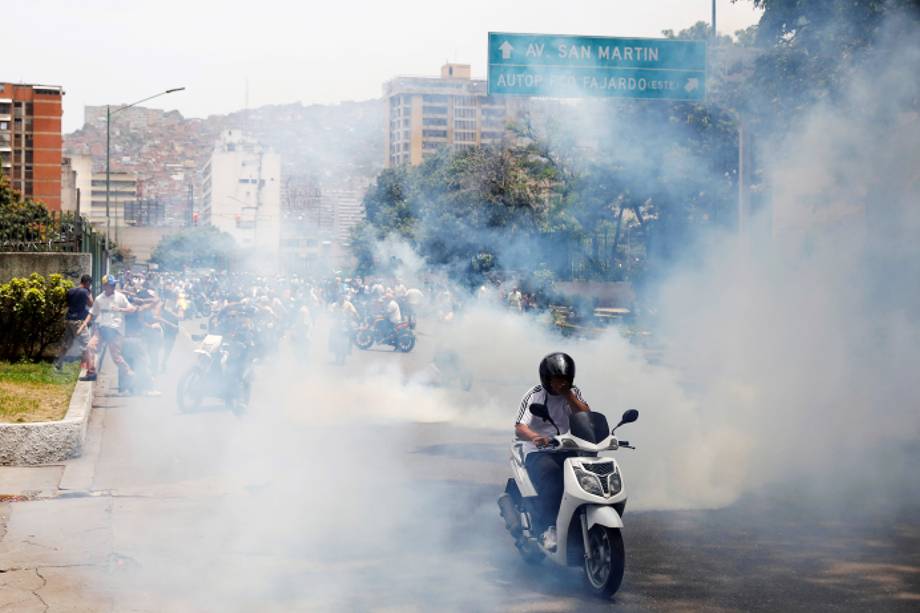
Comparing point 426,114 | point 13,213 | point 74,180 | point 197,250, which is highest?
A: point 74,180

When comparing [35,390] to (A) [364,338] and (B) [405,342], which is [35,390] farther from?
(A) [364,338]

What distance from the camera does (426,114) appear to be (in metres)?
39.5

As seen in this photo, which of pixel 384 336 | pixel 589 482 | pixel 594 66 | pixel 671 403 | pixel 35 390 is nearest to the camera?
pixel 589 482

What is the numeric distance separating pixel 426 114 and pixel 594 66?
2299 centimetres

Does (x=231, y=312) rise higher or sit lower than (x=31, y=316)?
higher

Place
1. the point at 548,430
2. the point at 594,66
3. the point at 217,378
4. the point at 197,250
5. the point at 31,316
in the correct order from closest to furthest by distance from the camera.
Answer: the point at 548,430, the point at 217,378, the point at 594,66, the point at 31,316, the point at 197,250

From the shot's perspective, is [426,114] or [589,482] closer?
[589,482]

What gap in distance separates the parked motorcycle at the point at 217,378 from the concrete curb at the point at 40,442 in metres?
3.86

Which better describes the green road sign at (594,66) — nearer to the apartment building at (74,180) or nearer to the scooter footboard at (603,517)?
the scooter footboard at (603,517)

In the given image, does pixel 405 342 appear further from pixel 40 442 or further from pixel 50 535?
pixel 50 535

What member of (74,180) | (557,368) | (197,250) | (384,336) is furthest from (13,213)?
(74,180)

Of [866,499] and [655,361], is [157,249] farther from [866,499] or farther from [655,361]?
[866,499]

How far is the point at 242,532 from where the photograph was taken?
A: 773 cm

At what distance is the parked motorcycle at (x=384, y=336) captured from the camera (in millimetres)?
27500
